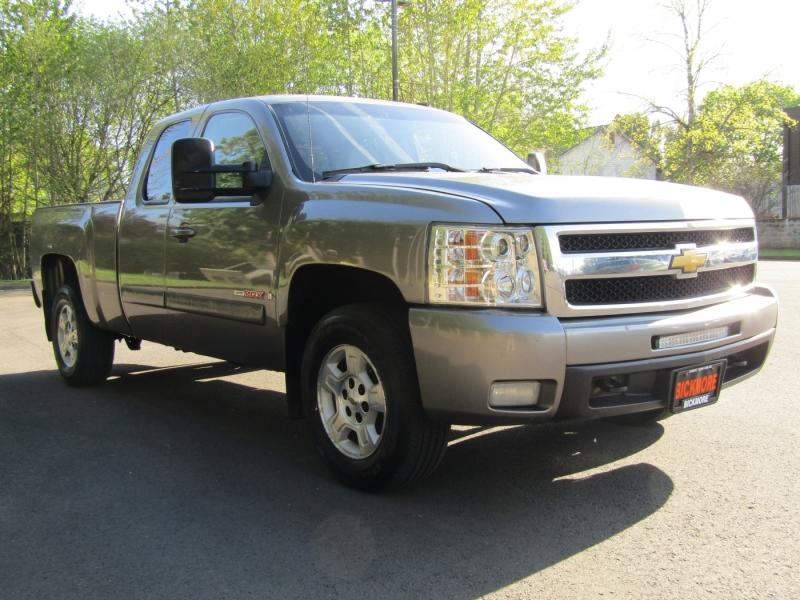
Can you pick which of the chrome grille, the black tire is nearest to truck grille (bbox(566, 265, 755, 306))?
the chrome grille

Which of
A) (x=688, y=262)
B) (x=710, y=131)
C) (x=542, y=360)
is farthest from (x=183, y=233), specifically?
(x=710, y=131)

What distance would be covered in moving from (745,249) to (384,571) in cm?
250

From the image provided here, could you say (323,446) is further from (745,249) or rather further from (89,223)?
(89,223)

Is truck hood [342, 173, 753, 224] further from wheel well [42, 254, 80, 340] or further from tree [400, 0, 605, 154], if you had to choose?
tree [400, 0, 605, 154]

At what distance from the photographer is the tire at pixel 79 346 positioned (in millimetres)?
6656

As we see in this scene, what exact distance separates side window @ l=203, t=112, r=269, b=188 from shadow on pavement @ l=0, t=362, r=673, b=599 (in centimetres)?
164

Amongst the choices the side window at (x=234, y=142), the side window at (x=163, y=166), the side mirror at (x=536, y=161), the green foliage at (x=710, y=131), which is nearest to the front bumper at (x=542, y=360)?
the side window at (x=234, y=142)

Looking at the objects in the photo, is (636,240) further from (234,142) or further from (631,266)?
(234,142)

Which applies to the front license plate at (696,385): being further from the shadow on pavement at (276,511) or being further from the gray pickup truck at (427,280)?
the shadow on pavement at (276,511)

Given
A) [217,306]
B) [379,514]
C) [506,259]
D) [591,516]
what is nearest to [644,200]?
[506,259]

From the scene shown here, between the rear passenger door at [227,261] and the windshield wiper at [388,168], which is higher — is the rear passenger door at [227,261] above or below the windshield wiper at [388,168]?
below

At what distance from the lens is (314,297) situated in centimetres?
435

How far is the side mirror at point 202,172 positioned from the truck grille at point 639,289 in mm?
1871

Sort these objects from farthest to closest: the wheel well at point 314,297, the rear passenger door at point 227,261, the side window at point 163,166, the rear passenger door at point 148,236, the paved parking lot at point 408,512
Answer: the side window at point 163,166, the rear passenger door at point 148,236, the rear passenger door at point 227,261, the wheel well at point 314,297, the paved parking lot at point 408,512
